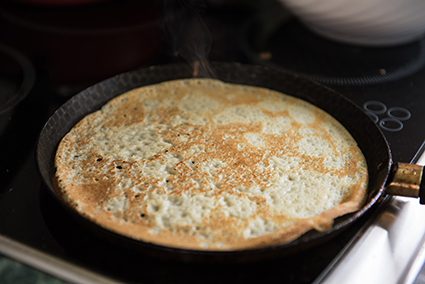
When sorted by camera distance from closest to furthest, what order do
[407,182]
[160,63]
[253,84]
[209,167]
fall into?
[407,182] < [209,167] < [253,84] < [160,63]

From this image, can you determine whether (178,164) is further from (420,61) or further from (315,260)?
(420,61)

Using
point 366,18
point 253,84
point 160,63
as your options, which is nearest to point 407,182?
point 253,84

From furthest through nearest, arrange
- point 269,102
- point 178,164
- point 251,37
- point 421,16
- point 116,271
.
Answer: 1. point 251,37
2. point 421,16
3. point 269,102
4. point 178,164
5. point 116,271

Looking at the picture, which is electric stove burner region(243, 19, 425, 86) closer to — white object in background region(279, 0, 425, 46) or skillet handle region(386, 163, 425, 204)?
white object in background region(279, 0, 425, 46)

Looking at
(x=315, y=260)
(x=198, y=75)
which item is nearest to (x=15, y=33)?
(x=198, y=75)

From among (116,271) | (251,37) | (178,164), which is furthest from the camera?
(251,37)

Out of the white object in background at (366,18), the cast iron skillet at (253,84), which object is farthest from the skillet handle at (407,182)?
the white object in background at (366,18)

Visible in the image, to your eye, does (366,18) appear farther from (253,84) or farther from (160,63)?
(160,63)
